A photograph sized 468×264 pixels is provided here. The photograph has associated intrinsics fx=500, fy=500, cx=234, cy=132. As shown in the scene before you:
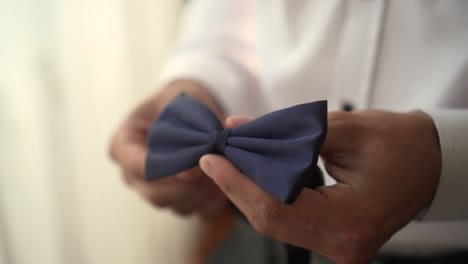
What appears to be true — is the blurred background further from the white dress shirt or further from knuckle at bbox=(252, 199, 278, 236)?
knuckle at bbox=(252, 199, 278, 236)

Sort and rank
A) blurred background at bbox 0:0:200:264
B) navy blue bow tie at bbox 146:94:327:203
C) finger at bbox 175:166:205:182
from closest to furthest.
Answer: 1. navy blue bow tie at bbox 146:94:327:203
2. finger at bbox 175:166:205:182
3. blurred background at bbox 0:0:200:264

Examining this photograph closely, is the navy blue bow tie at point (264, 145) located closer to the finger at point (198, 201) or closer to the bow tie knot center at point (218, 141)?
the bow tie knot center at point (218, 141)

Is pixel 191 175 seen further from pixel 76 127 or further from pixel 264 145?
pixel 76 127

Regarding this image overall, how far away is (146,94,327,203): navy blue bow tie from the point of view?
0.97 ft

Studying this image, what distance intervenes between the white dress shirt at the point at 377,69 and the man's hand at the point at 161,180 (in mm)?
32

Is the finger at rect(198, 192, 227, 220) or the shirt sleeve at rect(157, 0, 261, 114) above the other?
the shirt sleeve at rect(157, 0, 261, 114)

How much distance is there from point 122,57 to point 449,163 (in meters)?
0.51

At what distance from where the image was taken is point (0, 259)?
0.44 meters

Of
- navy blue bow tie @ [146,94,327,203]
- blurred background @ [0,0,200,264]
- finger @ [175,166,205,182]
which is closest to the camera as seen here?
navy blue bow tie @ [146,94,327,203]

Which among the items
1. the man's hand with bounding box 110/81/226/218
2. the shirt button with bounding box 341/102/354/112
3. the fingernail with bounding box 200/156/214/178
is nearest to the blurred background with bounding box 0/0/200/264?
the man's hand with bounding box 110/81/226/218

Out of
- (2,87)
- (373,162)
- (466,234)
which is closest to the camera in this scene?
(373,162)

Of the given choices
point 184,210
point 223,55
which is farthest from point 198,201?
point 223,55

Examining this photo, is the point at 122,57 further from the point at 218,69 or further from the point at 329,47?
the point at 329,47

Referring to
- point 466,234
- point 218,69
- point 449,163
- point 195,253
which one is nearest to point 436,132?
point 449,163
